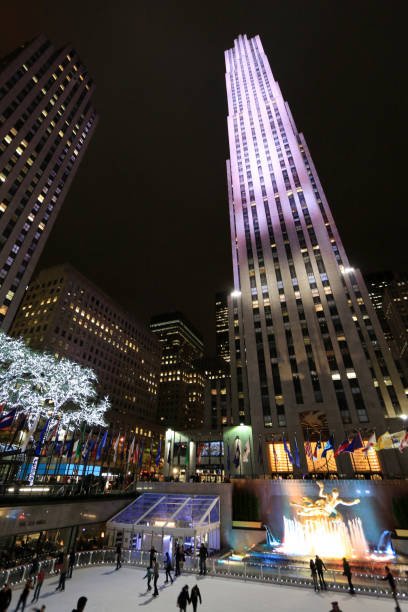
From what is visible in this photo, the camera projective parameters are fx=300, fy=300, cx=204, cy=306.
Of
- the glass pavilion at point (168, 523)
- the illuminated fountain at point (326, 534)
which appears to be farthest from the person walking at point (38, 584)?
the illuminated fountain at point (326, 534)

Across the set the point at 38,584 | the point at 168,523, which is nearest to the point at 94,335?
the point at 168,523

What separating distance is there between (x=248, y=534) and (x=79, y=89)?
399 feet

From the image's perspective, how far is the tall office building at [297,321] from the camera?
51625 millimetres

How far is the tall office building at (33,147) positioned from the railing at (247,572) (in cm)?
5063

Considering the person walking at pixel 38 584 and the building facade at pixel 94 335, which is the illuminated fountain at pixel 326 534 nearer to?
the person walking at pixel 38 584

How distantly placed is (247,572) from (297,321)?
156ft

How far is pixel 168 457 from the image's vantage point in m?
55.0

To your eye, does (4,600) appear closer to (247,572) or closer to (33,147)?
(247,572)

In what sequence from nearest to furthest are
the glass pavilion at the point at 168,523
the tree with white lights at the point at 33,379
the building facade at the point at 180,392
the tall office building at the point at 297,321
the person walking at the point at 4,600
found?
the person walking at the point at 4,600, the glass pavilion at the point at 168,523, the tree with white lights at the point at 33,379, the tall office building at the point at 297,321, the building facade at the point at 180,392

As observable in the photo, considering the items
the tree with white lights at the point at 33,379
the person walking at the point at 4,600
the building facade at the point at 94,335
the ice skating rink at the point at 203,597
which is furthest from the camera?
the building facade at the point at 94,335

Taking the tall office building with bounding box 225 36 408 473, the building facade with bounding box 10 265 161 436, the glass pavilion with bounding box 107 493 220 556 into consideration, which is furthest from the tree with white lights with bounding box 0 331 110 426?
the building facade with bounding box 10 265 161 436

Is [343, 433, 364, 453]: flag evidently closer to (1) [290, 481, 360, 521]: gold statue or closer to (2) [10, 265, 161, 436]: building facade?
(1) [290, 481, 360, 521]: gold statue

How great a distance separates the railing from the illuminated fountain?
10437 mm

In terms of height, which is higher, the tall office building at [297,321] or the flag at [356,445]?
the tall office building at [297,321]
